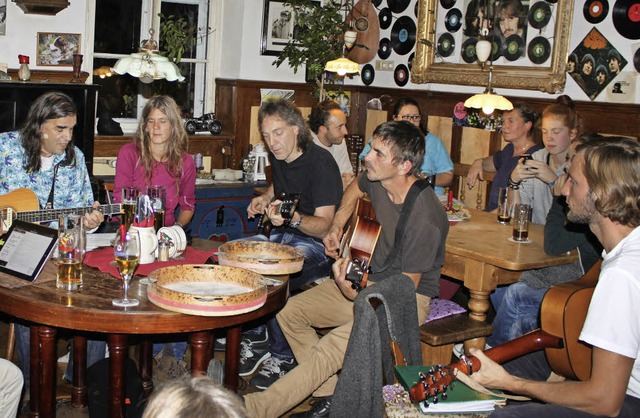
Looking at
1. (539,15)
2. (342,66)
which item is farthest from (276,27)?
(539,15)

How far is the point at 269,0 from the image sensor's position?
7.09 m

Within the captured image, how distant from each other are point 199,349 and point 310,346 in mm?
853

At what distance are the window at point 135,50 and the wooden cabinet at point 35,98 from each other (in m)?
0.86

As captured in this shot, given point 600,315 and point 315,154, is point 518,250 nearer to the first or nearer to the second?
point 315,154

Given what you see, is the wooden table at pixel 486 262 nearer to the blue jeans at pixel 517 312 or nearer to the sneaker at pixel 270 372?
the blue jeans at pixel 517 312

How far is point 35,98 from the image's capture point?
537 cm

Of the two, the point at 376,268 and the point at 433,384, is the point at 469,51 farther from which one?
the point at 433,384

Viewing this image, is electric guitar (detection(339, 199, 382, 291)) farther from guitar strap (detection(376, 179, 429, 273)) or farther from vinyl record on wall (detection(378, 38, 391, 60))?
vinyl record on wall (detection(378, 38, 391, 60))

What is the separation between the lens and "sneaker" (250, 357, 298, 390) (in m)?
3.98

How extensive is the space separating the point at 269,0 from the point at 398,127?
13.2ft

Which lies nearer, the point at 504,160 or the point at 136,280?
the point at 136,280

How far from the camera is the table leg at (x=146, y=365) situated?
12.3 ft

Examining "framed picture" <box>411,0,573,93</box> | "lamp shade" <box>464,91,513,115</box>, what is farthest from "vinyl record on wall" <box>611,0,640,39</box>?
"lamp shade" <box>464,91,513,115</box>

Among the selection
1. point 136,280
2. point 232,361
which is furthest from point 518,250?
point 136,280
